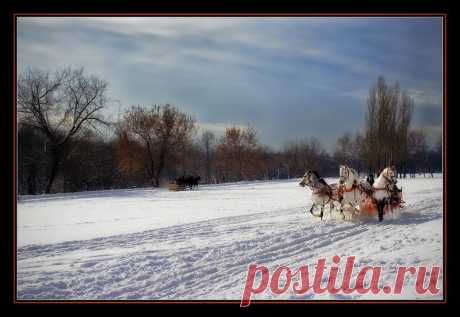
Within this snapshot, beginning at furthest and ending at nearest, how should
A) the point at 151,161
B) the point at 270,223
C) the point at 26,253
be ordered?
the point at 151,161
the point at 270,223
the point at 26,253

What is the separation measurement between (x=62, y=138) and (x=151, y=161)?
32.9 feet

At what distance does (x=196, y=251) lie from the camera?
6.08 meters

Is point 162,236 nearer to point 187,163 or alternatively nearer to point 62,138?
point 62,138

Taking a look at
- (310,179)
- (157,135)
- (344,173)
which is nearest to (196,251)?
(310,179)

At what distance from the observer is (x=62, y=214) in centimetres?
1177

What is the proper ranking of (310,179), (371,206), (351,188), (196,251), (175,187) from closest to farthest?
(196,251) → (351,188) → (371,206) → (310,179) → (175,187)

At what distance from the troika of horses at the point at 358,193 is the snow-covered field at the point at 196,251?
0.37 meters

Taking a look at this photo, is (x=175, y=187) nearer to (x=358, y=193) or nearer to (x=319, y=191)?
(x=319, y=191)

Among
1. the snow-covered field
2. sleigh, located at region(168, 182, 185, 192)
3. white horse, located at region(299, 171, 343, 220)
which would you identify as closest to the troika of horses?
white horse, located at region(299, 171, 343, 220)

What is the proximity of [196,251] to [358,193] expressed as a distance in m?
4.70

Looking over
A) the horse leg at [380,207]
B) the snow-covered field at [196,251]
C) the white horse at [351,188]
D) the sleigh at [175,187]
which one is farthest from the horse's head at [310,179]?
the sleigh at [175,187]

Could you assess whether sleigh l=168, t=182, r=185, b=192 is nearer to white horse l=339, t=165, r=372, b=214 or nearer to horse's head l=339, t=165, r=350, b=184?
white horse l=339, t=165, r=372, b=214

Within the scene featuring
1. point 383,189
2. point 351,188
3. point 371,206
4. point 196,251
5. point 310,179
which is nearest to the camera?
point 196,251

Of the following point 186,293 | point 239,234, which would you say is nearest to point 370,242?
point 239,234
